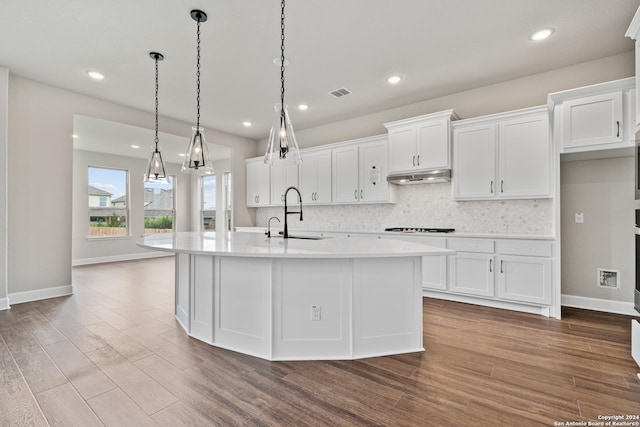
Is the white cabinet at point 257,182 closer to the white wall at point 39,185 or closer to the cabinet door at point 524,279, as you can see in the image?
the white wall at point 39,185

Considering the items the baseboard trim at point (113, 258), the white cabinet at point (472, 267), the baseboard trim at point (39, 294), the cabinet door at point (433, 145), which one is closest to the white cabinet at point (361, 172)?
the cabinet door at point (433, 145)

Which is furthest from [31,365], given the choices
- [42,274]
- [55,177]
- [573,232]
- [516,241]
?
[573,232]

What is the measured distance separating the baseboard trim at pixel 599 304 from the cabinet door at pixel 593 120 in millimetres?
1818

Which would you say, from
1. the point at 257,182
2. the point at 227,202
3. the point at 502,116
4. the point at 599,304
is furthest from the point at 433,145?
the point at 227,202

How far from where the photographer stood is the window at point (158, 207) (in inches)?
334

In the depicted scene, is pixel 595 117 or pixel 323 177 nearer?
pixel 595 117

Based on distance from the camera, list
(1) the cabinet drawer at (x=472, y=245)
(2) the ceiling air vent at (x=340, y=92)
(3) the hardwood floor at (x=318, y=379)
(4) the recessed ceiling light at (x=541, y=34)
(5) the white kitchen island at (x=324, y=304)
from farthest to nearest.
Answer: (2) the ceiling air vent at (x=340, y=92) → (1) the cabinet drawer at (x=472, y=245) → (4) the recessed ceiling light at (x=541, y=34) → (5) the white kitchen island at (x=324, y=304) → (3) the hardwood floor at (x=318, y=379)

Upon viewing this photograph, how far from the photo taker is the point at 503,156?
3793 millimetres

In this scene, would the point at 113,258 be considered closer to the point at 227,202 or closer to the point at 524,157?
the point at 227,202

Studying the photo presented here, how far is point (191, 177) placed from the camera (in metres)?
9.41

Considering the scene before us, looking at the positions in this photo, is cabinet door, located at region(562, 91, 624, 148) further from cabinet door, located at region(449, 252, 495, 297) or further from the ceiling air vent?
the ceiling air vent

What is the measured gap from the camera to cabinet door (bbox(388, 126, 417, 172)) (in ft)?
14.5

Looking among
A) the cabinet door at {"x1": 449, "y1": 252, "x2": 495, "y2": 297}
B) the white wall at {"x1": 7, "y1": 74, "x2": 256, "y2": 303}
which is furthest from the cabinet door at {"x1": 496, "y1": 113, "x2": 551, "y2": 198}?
the white wall at {"x1": 7, "y1": 74, "x2": 256, "y2": 303}

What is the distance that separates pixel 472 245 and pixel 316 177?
9.76 ft
